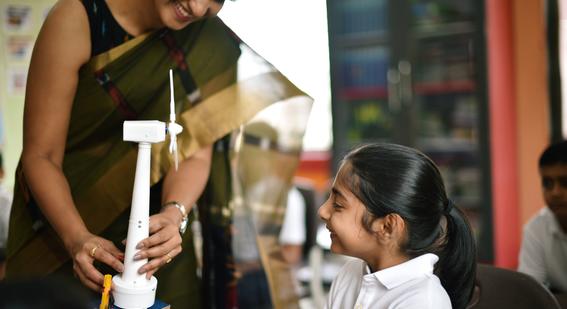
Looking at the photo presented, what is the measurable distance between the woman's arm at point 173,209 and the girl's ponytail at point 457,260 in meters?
0.46

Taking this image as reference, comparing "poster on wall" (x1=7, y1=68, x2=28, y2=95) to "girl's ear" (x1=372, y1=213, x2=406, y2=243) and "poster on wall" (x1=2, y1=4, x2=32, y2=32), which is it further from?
"girl's ear" (x1=372, y1=213, x2=406, y2=243)

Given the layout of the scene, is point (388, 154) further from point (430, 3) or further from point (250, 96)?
point (430, 3)

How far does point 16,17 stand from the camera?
104 cm

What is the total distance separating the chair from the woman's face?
0.72 metres

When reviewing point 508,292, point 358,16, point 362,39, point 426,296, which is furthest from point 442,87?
point 426,296

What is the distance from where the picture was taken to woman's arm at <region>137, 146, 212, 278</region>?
0.82 meters

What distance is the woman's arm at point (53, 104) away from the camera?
0.96m

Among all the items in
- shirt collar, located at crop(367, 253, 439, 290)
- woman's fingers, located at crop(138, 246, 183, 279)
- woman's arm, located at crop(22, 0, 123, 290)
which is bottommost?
shirt collar, located at crop(367, 253, 439, 290)

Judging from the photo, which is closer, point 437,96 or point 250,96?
point 250,96

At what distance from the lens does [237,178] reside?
1.32m

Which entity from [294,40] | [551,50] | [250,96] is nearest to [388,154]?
[250,96]

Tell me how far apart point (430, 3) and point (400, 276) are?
2889mm

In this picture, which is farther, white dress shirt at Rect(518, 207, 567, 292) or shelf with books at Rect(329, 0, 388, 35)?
shelf with books at Rect(329, 0, 388, 35)

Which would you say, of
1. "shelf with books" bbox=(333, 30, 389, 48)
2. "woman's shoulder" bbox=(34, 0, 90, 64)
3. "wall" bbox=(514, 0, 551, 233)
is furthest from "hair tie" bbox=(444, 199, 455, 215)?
"shelf with books" bbox=(333, 30, 389, 48)
